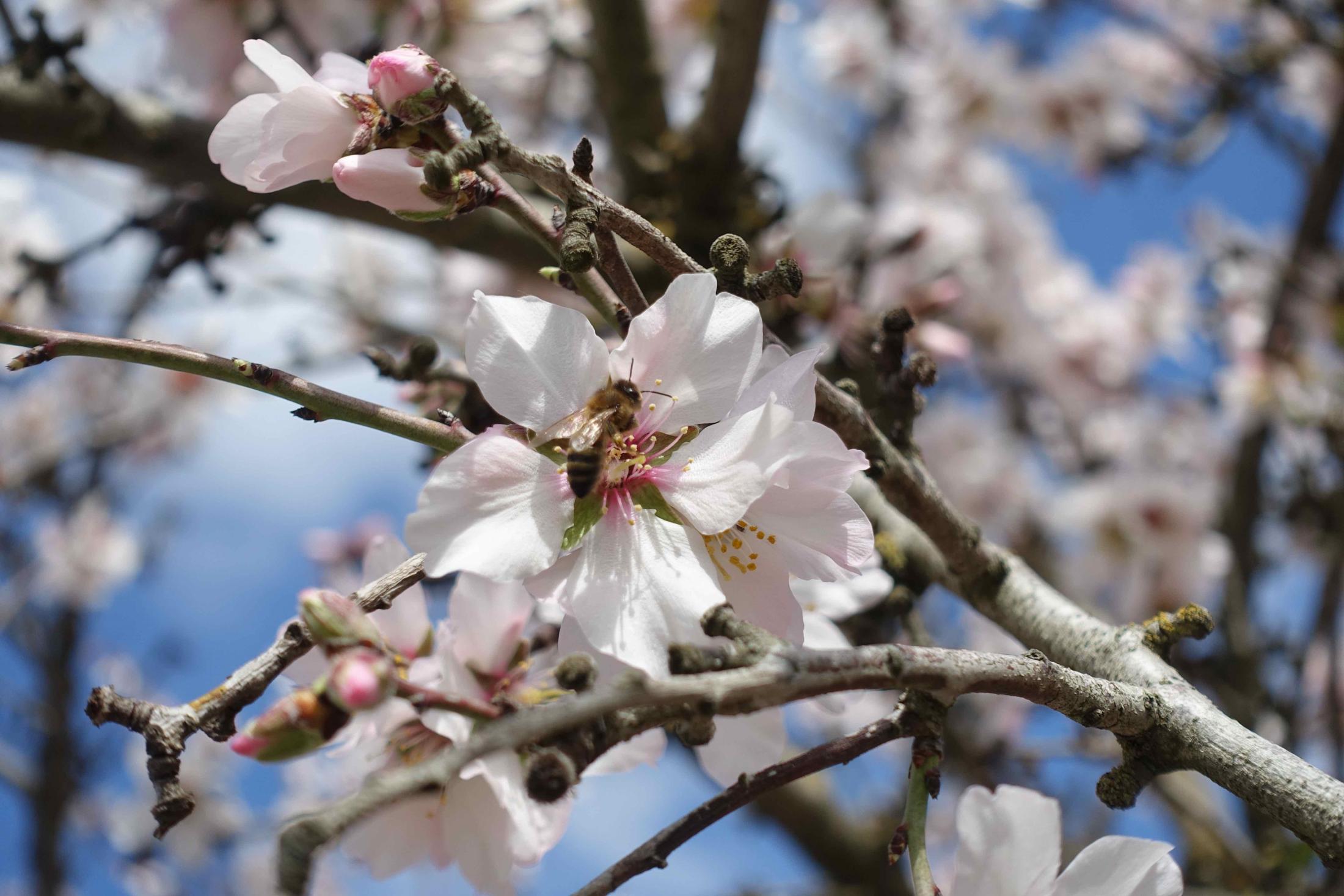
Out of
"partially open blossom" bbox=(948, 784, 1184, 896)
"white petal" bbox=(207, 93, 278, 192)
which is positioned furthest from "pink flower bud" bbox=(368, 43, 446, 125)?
"partially open blossom" bbox=(948, 784, 1184, 896)

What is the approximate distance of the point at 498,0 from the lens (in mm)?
2041

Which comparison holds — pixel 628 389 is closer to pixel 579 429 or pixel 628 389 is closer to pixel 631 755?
pixel 579 429

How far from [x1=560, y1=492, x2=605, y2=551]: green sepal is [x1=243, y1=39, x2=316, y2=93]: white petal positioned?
397 mm

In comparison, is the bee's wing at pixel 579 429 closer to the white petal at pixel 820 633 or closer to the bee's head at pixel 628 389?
the bee's head at pixel 628 389

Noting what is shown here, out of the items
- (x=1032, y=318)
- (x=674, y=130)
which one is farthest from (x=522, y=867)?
(x=1032, y=318)

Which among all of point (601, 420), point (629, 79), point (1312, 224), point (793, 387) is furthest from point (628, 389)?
point (1312, 224)

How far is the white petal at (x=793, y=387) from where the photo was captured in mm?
707

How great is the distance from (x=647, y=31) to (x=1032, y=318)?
8.22ft

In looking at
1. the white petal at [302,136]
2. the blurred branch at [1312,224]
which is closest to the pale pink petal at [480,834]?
the white petal at [302,136]

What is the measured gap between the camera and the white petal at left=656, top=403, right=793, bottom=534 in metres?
0.68

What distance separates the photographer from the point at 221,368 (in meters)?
0.71

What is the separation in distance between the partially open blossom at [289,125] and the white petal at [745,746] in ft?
2.02

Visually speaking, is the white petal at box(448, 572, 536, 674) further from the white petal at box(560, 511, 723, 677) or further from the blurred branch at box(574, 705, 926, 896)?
the blurred branch at box(574, 705, 926, 896)

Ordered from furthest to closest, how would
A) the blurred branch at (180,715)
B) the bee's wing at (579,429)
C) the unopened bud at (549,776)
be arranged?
the bee's wing at (579,429) < the blurred branch at (180,715) < the unopened bud at (549,776)
